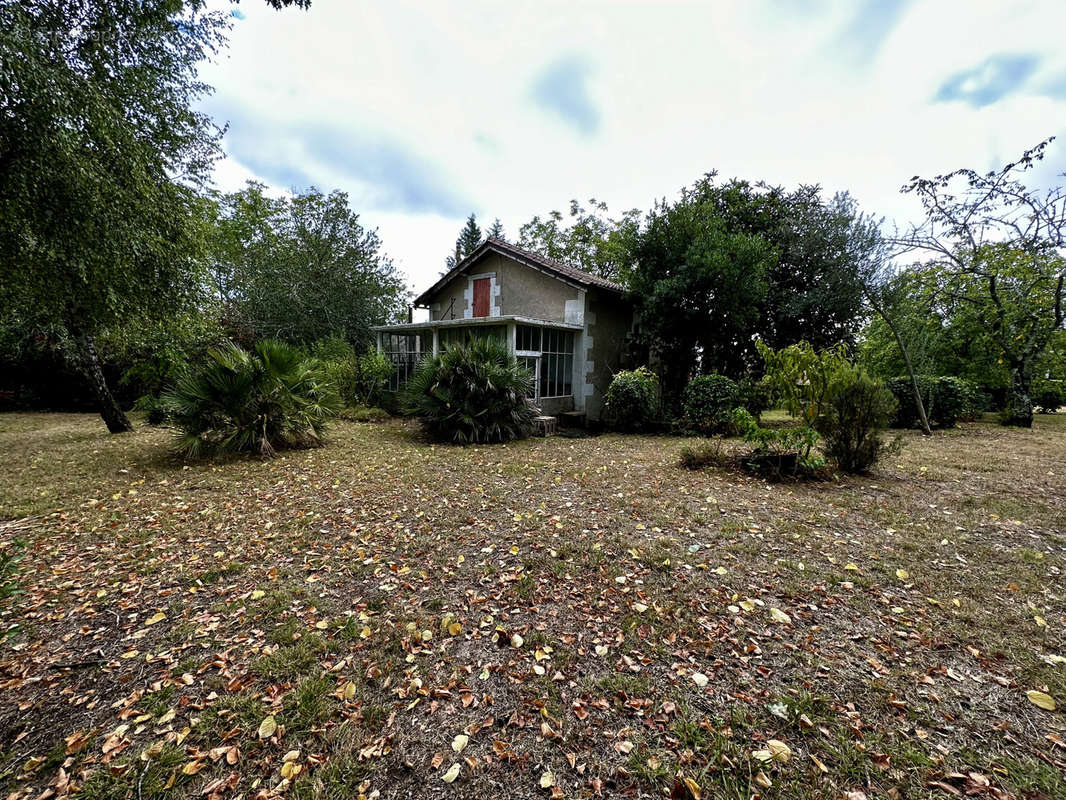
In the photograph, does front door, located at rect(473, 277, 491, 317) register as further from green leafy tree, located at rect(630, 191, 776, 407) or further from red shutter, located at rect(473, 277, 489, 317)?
green leafy tree, located at rect(630, 191, 776, 407)

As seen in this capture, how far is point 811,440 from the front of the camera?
18.3 feet

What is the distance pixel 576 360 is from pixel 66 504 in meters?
9.95

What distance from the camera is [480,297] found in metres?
13.3

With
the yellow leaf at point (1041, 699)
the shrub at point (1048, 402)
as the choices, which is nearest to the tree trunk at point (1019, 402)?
the shrub at point (1048, 402)

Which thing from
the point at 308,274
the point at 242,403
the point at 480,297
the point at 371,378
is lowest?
the point at 242,403

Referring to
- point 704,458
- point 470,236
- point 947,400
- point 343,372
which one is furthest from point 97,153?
point 470,236

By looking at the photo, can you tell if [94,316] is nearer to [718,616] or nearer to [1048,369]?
[718,616]

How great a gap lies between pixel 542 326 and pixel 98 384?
9901mm

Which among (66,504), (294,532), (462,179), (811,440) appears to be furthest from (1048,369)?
(66,504)

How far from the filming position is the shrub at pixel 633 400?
10.1 metres

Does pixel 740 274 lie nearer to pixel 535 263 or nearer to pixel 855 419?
pixel 535 263

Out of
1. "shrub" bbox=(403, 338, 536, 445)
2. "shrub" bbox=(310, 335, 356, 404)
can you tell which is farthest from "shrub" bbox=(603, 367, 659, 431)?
"shrub" bbox=(310, 335, 356, 404)

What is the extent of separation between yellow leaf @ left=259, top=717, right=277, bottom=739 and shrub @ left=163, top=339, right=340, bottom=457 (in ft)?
19.5

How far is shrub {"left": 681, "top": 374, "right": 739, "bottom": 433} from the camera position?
31.4 ft
